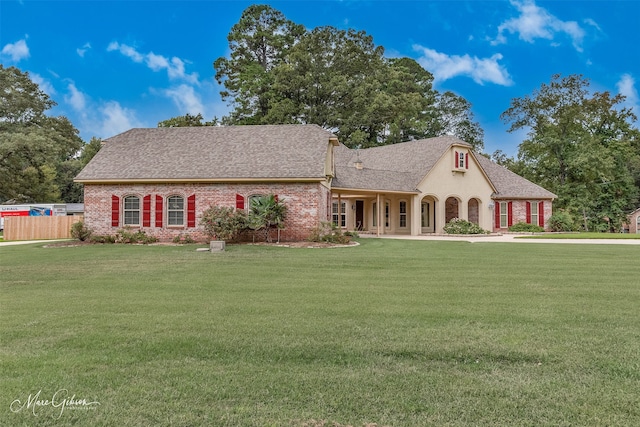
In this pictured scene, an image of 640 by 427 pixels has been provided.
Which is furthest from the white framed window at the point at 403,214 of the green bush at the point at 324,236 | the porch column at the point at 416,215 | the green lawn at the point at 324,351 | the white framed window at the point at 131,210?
the green lawn at the point at 324,351

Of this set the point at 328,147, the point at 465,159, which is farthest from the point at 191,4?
the point at 465,159

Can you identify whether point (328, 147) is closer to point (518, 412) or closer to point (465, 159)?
point (465, 159)

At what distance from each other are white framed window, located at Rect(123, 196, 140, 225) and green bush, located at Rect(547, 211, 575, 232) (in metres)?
25.4

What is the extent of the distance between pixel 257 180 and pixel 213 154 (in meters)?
3.49

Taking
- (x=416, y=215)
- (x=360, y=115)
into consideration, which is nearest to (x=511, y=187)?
(x=416, y=215)

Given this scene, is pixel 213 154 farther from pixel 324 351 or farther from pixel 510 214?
pixel 510 214

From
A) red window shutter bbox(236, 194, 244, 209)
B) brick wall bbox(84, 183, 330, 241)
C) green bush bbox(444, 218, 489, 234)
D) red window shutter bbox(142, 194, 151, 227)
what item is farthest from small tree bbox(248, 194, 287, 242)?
green bush bbox(444, 218, 489, 234)

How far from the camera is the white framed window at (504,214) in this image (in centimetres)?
3086

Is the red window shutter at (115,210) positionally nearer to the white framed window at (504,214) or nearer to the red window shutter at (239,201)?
the red window shutter at (239,201)

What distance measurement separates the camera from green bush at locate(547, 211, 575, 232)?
3028 centimetres

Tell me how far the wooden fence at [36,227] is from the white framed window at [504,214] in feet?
87.1

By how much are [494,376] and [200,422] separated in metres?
2.46

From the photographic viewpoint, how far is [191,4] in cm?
1577

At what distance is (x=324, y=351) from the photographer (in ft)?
15.1
